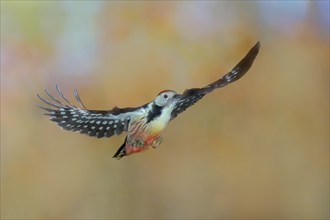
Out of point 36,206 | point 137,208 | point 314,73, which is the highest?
point 314,73

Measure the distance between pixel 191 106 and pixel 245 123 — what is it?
0.21m

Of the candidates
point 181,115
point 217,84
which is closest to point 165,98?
point 181,115

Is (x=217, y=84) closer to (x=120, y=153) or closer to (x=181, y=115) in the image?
(x=181, y=115)

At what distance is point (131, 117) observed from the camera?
58.7 inches

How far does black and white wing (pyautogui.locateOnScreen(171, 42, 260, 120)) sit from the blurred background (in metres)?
0.02

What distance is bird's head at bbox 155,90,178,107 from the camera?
1506mm

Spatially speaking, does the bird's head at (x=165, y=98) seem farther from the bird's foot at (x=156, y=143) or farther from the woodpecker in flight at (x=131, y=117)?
the bird's foot at (x=156, y=143)

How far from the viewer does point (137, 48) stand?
1523 mm

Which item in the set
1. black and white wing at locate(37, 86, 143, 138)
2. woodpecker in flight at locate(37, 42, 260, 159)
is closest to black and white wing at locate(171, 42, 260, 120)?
woodpecker in flight at locate(37, 42, 260, 159)

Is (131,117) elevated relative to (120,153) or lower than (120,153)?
elevated

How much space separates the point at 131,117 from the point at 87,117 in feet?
0.48

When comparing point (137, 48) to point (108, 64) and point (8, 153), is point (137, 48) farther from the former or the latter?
point (8, 153)

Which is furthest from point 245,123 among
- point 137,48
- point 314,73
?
point 137,48

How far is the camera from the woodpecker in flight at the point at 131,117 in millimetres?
1451
